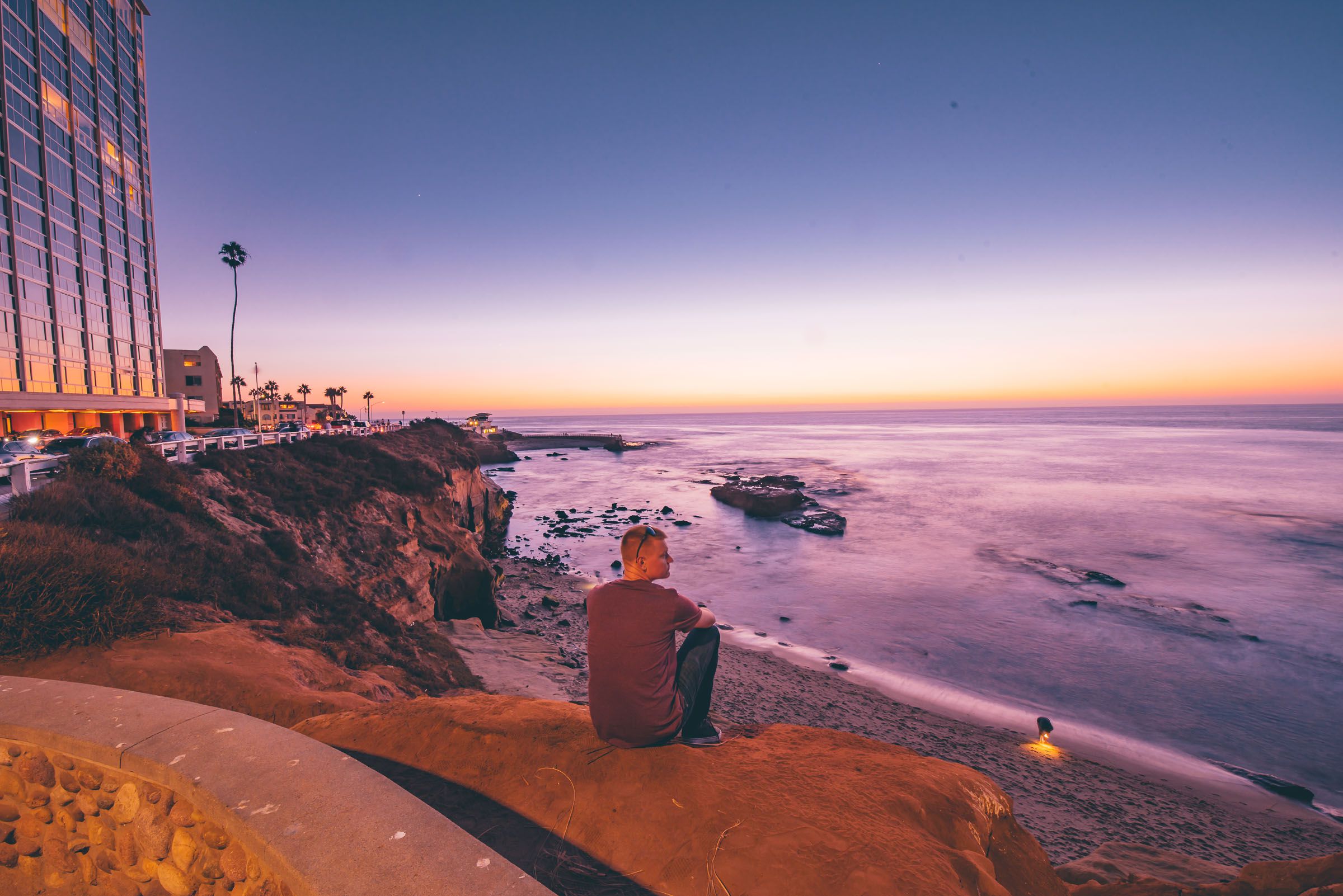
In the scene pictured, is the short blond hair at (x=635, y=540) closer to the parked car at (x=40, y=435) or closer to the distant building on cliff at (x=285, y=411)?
the parked car at (x=40, y=435)

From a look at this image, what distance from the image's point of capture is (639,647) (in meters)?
3.71

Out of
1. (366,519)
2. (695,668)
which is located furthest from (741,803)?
(366,519)

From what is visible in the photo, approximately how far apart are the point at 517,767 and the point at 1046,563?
36164mm

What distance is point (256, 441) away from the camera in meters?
24.3

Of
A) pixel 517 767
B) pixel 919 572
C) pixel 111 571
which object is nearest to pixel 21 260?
pixel 111 571

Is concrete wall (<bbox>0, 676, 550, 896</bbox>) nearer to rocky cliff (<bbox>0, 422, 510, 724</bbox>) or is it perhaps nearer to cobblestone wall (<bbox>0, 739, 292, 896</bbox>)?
cobblestone wall (<bbox>0, 739, 292, 896</bbox>)

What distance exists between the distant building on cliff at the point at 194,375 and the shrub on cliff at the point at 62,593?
7854 cm

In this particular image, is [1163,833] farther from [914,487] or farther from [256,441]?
[914,487]

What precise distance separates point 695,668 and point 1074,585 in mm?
31398

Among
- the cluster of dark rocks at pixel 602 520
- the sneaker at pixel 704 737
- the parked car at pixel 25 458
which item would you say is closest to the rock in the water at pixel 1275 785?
the sneaker at pixel 704 737

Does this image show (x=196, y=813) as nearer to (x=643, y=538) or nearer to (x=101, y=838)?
(x=101, y=838)

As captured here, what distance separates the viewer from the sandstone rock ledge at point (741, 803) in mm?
3184

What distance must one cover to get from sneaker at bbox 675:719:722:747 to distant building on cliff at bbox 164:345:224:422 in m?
86.3

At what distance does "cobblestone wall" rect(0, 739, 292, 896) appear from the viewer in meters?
2.89
